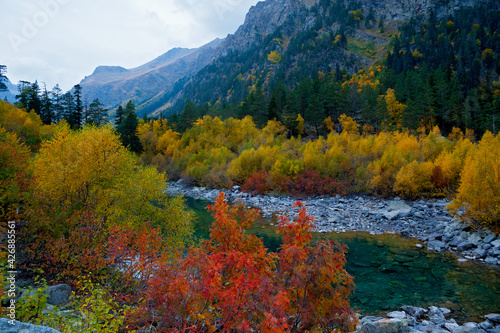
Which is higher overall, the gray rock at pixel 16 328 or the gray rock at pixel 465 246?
the gray rock at pixel 16 328

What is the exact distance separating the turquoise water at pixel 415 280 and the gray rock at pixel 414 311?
39 centimetres

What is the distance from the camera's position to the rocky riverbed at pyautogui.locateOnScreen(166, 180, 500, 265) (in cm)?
1591

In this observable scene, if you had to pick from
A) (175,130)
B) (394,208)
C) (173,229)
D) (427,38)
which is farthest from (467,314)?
(427,38)

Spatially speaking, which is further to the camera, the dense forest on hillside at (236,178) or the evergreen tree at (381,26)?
the evergreen tree at (381,26)

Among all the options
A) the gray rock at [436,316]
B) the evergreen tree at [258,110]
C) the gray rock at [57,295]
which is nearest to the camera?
the gray rock at [57,295]

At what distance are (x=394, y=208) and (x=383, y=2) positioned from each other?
6256 inches

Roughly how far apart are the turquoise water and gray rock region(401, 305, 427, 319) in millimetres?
Result: 388

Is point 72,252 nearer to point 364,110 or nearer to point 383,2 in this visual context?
point 364,110

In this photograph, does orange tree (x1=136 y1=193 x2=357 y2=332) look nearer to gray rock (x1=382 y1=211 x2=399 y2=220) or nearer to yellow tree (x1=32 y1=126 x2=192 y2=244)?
yellow tree (x1=32 y1=126 x2=192 y2=244)

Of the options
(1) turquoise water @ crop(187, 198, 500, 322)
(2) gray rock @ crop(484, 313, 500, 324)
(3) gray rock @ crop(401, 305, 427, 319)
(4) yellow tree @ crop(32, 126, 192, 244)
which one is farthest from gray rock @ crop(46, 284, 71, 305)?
(2) gray rock @ crop(484, 313, 500, 324)

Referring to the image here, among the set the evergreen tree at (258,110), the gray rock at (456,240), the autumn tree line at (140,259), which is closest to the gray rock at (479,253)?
the gray rock at (456,240)

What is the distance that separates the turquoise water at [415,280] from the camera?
1084cm

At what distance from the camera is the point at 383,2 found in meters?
139

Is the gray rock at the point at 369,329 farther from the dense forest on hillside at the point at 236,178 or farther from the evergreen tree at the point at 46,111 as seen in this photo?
A: the evergreen tree at the point at 46,111
